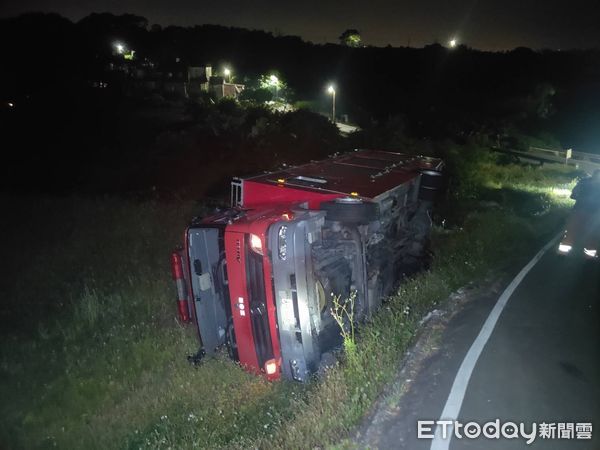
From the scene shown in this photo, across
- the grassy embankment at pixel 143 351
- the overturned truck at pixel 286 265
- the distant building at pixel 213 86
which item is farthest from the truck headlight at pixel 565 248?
the distant building at pixel 213 86

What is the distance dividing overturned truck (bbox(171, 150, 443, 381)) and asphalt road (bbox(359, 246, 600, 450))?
1456 millimetres

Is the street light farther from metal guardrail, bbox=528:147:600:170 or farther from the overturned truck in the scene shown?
the overturned truck

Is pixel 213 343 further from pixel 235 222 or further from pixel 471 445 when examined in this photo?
pixel 471 445

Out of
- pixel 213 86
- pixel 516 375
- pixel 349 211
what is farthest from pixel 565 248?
pixel 213 86

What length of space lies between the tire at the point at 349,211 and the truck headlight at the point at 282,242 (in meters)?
1.02

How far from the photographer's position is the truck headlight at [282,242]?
5695mm

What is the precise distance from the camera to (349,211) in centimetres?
648

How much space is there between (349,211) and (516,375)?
110 inches

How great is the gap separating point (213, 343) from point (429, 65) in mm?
76251

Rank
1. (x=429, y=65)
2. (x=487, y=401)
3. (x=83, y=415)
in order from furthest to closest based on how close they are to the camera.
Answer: (x=429, y=65)
(x=83, y=415)
(x=487, y=401)

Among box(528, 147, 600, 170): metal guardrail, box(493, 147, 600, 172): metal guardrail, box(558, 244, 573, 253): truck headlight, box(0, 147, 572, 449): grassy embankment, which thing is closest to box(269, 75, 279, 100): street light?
box(493, 147, 600, 172): metal guardrail

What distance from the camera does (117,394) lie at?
20.7 ft

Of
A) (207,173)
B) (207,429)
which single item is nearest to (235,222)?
(207,429)

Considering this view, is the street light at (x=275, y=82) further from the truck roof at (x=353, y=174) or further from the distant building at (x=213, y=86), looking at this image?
the truck roof at (x=353, y=174)
